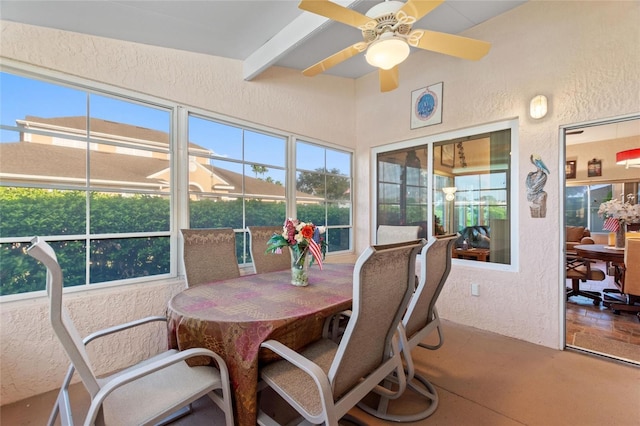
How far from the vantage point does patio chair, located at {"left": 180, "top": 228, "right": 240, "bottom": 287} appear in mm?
2305

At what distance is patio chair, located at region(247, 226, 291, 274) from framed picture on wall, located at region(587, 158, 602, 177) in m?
6.61

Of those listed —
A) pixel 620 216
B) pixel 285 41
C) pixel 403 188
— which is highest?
pixel 285 41

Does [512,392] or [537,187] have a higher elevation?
[537,187]

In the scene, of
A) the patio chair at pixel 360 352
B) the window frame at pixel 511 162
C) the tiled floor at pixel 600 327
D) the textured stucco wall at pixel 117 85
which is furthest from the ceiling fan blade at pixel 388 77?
the tiled floor at pixel 600 327

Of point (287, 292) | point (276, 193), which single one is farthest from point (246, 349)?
point (276, 193)

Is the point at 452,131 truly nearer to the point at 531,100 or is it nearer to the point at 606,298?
the point at 531,100

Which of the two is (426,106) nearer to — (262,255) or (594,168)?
(262,255)

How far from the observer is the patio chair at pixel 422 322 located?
167 cm

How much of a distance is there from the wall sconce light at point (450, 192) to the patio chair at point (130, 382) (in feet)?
10.5

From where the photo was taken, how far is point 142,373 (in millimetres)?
1111

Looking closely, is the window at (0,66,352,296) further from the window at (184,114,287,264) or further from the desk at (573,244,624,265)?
the desk at (573,244,624,265)

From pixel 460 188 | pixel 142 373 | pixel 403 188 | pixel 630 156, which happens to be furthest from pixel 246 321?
pixel 630 156

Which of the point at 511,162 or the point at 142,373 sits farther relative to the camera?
the point at 511,162

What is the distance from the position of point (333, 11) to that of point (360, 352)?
189cm
